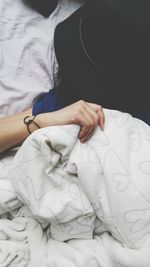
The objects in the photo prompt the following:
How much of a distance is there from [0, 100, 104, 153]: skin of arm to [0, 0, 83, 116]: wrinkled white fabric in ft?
0.24

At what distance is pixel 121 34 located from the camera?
0.96 meters

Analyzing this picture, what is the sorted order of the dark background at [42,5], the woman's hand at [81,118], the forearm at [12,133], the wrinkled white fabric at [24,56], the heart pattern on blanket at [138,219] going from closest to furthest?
the heart pattern on blanket at [138,219], the woman's hand at [81,118], the forearm at [12,133], the wrinkled white fabric at [24,56], the dark background at [42,5]

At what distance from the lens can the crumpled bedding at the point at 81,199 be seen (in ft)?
2.78

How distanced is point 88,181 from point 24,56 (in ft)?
1.67

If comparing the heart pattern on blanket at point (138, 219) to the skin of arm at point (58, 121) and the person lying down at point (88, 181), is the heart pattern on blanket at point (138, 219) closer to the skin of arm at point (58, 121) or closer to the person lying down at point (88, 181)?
the person lying down at point (88, 181)

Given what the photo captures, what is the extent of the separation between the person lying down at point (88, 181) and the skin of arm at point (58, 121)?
25mm

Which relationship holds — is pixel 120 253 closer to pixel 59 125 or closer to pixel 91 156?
pixel 91 156

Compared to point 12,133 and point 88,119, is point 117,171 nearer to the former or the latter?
point 88,119

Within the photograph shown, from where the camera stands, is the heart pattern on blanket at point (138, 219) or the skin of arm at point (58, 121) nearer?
the heart pattern on blanket at point (138, 219)

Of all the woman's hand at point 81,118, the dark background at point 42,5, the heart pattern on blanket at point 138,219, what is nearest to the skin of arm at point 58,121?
the woman's hand at point 81,118

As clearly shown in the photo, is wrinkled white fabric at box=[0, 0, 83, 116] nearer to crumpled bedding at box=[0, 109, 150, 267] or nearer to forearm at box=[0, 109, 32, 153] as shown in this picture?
forearm at box=[0, 109, 32, 153]

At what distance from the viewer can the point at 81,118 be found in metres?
0.96

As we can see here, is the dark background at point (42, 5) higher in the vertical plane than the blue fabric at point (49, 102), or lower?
higher

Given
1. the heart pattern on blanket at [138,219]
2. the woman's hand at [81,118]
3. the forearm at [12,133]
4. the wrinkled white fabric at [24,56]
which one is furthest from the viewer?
the wrinkled white fabric at [24,56]
